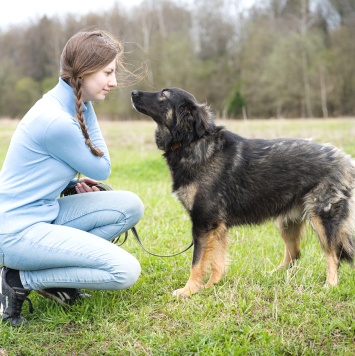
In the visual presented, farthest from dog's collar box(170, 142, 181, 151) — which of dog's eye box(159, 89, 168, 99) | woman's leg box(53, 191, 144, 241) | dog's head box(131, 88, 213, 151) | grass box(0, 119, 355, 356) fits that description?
grass box(0, 119, 355, 356)

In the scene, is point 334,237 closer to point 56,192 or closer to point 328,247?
point 328,247

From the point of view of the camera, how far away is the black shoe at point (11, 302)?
3143mm

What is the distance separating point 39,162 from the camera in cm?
306

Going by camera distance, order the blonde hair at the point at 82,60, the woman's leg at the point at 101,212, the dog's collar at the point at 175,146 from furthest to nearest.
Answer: the dog's collar at the point at 175,146, the woman's leg at the point at 101,212, the blonde hair at the point at 82,60

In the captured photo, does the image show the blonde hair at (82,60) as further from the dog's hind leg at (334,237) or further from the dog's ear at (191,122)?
the dog's hind leg at (334,237)

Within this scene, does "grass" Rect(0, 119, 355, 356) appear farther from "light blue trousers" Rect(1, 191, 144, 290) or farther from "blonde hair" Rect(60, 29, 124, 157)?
"blonde hair" Rect(60, 29, 124, 157)

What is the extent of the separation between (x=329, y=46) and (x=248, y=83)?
667cm

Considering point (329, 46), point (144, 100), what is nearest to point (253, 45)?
point (329, 46)

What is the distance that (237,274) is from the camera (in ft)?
12.4

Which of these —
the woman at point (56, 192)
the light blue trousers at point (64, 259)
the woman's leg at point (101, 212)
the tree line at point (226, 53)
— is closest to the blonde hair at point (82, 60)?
the woman at point (56, 192)

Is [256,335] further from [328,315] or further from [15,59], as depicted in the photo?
[15,59]

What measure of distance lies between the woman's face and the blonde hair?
4 centimetres

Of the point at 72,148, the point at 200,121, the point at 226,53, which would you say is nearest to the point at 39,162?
the point at 72,148

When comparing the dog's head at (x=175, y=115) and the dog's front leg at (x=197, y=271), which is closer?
the dog's front leg at (x=197, y=271)
